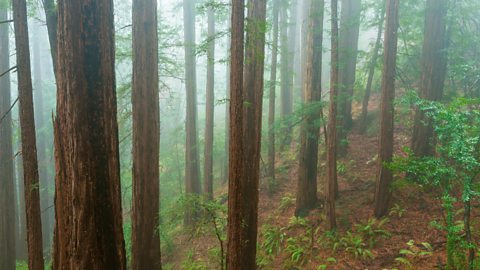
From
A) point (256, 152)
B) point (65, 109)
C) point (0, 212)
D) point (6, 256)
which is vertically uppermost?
point (65, 109)

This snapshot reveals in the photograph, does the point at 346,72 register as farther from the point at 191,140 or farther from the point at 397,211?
the point at 191,140

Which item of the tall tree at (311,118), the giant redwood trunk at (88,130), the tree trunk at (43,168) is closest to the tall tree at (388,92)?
the tall tree at (311,118)

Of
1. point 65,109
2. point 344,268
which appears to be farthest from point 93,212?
point 344,268

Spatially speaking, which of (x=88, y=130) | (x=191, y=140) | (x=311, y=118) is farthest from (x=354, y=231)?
(x=88, y=130)

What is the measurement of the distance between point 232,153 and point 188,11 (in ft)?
39.1

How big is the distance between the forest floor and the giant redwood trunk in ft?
17.6

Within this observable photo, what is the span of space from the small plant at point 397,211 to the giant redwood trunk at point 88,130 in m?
7.98

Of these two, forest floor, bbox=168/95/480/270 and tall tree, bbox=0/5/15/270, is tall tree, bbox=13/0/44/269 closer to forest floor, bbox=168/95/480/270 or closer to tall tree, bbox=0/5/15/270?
forest floor, bbox=168/95/480/270

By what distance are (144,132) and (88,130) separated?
176 inches

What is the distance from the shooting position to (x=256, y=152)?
7.51 metres

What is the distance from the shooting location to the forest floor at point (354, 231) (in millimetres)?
8133

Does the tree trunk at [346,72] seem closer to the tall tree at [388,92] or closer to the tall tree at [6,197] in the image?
the tall tree at [388,92]

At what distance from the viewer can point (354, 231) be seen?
9.40m

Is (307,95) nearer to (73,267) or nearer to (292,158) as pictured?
(292,158)
